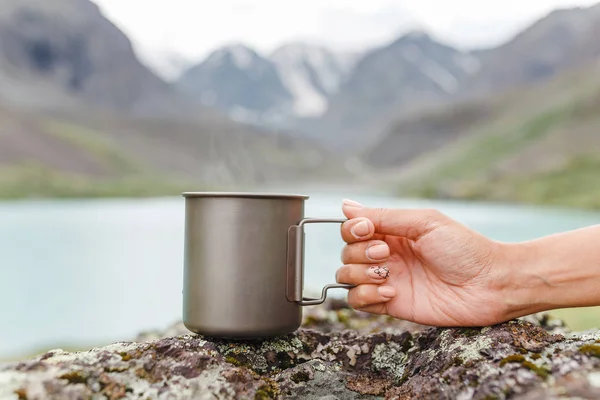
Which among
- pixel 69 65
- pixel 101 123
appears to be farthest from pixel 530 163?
pixel 69 65

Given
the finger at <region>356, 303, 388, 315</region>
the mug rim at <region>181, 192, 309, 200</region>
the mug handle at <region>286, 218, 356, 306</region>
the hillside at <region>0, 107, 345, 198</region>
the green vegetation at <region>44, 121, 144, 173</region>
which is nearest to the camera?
the mug rim at <region>181, 192, 309, 200</region>

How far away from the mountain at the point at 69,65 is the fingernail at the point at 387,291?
74605 mm

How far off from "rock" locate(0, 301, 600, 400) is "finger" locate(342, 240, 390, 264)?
287 millimetres

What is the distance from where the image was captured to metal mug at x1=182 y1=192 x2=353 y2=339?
61.2 inches

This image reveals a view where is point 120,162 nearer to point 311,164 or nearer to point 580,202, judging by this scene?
point 311,164

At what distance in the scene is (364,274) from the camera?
1687 mm

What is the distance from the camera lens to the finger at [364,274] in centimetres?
167

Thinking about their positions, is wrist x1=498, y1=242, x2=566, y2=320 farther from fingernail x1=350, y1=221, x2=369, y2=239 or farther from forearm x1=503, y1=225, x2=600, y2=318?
fingernail x1=350, y1=221, x2=369, y2=239

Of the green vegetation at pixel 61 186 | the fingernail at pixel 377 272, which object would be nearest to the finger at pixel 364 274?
the fingernail at pixel 377 272

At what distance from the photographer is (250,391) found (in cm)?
135

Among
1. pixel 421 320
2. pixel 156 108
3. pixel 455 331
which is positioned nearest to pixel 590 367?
pixel 455 331

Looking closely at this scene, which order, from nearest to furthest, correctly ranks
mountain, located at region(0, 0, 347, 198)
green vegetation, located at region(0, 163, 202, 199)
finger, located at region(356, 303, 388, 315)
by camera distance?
1. finger, located at region(356, 303, 388, 315)
2. green vegetation, located at region(0, 163, 202, 199)
3. mountain, located at region(0, 0, 347, 198)

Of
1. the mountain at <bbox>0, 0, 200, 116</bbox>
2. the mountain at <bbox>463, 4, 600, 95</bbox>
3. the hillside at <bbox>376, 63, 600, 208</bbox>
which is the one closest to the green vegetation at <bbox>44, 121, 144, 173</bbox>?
the mountain at <bbox>0, 0, 200, 116</bbox>

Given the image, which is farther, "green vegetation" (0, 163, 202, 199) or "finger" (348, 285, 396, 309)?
"green vegetation" (0, 163, 202, 199)
